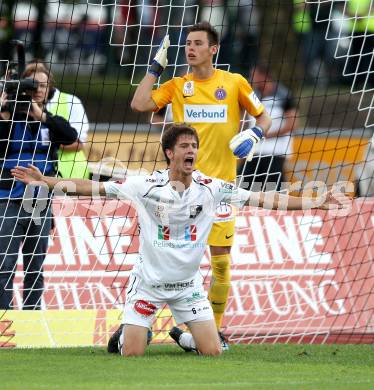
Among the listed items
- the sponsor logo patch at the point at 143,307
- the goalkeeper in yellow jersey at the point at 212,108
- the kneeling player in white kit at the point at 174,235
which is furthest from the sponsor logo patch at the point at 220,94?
the sponsor logo patch at the point at 143,307

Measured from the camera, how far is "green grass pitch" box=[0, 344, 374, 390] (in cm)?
727

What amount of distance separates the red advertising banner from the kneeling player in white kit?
233 cm

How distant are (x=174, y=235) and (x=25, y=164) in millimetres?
2245

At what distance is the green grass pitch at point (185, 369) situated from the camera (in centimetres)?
727

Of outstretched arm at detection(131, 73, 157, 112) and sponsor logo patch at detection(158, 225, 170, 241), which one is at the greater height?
outstretched arm at detection(131, 73, 157, 112)

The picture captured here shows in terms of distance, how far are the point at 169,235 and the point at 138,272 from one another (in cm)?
38

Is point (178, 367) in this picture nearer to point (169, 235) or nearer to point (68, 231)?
point (169, 235)

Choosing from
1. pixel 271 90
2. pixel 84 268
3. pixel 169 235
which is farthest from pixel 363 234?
pixel 271 90

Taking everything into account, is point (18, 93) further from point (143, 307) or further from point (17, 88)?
point (143, 307)

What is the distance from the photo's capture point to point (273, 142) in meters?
15.8

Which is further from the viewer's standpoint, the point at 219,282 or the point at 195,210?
the point at 219,282

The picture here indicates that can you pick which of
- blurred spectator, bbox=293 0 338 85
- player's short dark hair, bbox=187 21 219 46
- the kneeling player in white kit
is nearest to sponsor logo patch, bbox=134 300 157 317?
the kneeling player in white kit

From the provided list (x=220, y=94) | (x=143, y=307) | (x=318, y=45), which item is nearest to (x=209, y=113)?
(x=220, y=94)

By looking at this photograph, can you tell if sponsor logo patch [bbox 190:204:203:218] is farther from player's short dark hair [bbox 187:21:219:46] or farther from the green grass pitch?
player's short dark hair [bbox 187:21:219:46]
